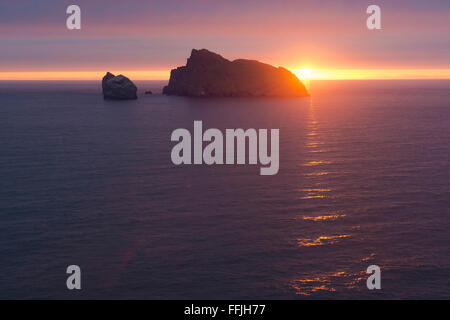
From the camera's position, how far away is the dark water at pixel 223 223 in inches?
1258

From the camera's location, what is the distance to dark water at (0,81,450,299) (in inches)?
1258

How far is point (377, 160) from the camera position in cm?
7388

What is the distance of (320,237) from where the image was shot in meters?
40.0

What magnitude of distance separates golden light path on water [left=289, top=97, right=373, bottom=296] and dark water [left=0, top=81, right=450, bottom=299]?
0.43ft

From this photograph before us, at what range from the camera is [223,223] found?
1719 inches

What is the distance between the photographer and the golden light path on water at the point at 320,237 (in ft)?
103

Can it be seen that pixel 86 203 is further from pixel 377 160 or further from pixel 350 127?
pixel 350 127

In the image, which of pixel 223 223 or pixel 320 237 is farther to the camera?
pixel 223 223

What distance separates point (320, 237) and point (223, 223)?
29.3ft

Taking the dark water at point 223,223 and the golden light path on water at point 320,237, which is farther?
the dark water at point 223,223

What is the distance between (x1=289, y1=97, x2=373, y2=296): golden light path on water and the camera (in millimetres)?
31516

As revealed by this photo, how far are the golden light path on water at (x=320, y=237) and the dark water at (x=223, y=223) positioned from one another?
5.2 inches

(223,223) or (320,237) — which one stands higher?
(223,223)

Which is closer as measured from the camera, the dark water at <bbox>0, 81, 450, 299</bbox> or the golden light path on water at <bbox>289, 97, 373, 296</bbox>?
the golden light path on water at <bbox>289, 97, 373, 296</bbox>
